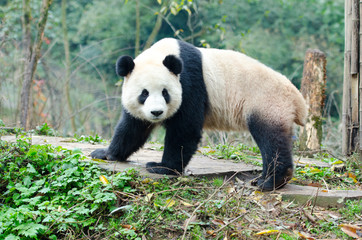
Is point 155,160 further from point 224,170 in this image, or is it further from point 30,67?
point 30,67

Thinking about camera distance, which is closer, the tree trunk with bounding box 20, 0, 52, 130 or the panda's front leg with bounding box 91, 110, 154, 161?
the panda's front leg with bounding box 91, 110, 154, 161

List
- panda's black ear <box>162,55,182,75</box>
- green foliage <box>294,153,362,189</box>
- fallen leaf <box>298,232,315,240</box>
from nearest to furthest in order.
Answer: fallen leaf <box>298,232,315,240</box>, panda's black ear <box>162,55,182,75</box>, green foliage <box>294,153,362,189</box>

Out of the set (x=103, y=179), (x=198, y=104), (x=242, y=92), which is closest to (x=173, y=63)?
(x=198, y=104)

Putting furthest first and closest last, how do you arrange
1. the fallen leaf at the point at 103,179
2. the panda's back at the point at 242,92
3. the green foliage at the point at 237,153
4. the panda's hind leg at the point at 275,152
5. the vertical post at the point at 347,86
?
the green foliage at the point at 237,153, the vertical post at the point at 347,86, the panda's back at the point at 242,92, the panda's hind leg at the point at 275,152, the fallen leaf at the point at 103,179

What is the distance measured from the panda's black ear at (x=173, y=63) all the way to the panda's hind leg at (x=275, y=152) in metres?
1.05

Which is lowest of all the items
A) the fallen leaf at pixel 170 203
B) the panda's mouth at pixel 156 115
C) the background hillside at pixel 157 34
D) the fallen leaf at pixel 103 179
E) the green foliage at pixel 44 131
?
the fallen leaf at pixel 170 203

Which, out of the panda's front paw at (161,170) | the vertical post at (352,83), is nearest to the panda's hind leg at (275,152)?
the panda's front paw at (161,170)

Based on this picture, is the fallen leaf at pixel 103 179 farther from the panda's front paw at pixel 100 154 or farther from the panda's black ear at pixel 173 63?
the panda's black ear at pixel 173 63

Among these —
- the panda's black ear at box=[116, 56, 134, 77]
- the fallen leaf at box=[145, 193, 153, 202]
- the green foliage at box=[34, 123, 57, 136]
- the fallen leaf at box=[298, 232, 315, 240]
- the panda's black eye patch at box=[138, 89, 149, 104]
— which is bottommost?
the fallen leaf at box=[298, 232, 315, 240]

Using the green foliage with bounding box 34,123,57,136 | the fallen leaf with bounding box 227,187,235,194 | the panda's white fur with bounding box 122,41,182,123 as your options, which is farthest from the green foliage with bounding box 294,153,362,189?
the green foliage with bounding box 34,123,57,136

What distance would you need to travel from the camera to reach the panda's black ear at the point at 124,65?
13.2ft

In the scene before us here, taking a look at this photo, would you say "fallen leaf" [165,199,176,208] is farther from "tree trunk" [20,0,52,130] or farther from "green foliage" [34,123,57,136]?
"tree trunk" [20,0,52,130]

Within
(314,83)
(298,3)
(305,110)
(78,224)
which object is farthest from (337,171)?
(298,3)

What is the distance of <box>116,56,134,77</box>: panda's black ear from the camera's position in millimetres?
4031
